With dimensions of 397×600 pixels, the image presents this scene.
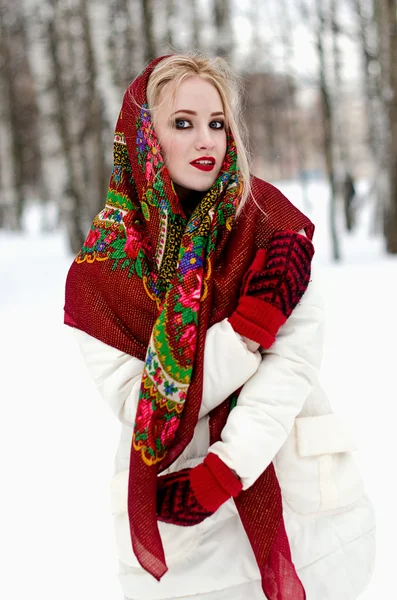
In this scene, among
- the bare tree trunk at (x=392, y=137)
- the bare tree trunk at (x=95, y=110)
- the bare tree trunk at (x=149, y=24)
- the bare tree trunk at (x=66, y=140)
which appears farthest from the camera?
the bare tree trunk at (x=66, y=140)

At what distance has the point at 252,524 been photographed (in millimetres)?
1460

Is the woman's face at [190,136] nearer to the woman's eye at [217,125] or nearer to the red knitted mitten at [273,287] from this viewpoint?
the woman's eye at [217,125]

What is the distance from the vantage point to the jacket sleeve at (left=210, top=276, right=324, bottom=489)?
55.9 inches

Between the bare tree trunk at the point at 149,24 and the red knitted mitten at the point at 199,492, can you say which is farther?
the bare tree trunk at the point at 149,24

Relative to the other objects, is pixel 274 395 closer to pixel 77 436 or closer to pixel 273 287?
pixel 273 287

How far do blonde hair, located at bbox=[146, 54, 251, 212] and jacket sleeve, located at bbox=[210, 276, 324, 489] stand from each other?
36cm

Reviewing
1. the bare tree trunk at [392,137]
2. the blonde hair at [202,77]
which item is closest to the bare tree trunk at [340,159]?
the bare tree trunk at [392,137]

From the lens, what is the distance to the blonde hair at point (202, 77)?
1.65m

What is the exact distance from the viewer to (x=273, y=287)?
1458mm

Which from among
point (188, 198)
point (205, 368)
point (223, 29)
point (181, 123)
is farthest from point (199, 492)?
point (223, 29)

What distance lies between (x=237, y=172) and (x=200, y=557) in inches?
36.5

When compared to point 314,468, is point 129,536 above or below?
below

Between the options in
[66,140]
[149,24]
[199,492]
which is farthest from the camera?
[66,140]

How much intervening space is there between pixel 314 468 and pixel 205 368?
39 centimetres
